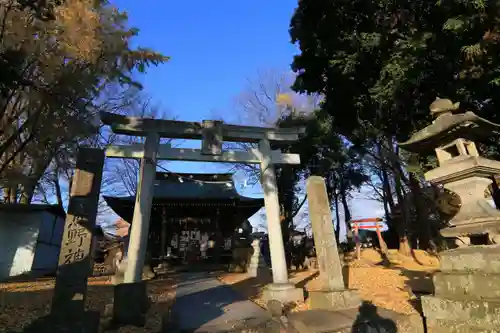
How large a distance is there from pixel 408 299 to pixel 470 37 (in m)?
6.08

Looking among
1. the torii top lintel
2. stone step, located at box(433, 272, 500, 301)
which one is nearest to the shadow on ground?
stone step, located at box(433, 272, 500, 301)

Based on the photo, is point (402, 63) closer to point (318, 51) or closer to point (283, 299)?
point (318, 51)

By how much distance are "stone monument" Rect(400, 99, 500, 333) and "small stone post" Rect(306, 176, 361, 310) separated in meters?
1.81

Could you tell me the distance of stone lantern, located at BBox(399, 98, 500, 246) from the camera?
16.7 feet

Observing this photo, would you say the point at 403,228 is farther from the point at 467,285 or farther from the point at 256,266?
the point at 467,285

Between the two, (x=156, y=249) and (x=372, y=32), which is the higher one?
(x=372, y=32)

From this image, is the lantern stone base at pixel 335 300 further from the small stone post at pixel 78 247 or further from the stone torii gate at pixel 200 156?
the small stone post at pixel 78 247

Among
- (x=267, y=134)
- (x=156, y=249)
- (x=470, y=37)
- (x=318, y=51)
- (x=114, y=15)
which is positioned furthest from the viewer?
(x=156, y=249)

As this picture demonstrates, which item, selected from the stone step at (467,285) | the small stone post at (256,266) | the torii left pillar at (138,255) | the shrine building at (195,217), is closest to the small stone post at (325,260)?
the stone step at (467,285)

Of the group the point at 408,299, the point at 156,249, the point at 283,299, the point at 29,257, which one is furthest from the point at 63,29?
the point at 156,249

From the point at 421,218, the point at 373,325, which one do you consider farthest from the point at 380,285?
the point at 421,218

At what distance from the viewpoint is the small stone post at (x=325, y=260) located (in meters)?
6.87

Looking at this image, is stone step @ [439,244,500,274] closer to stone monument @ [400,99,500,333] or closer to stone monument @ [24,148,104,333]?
stone monument @ [400,99,500,333]

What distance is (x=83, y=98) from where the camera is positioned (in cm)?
1005
